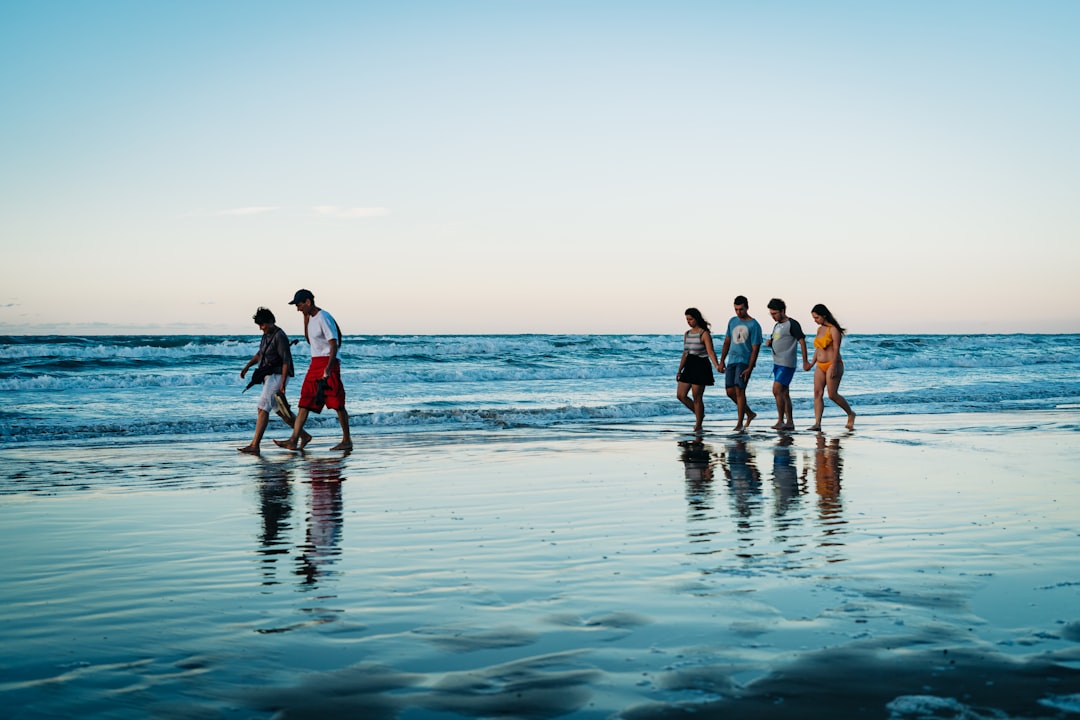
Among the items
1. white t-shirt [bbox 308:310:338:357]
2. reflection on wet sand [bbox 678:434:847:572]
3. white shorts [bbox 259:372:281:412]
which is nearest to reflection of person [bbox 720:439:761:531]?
reflection on wet sand [bbox 678:434:847:572]

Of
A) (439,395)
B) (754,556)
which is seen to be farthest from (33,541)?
(439,395)

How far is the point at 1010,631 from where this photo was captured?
3463 millimetres

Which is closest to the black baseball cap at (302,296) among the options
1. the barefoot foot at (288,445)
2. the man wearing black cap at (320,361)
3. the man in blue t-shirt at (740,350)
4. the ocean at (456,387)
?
the man wearing black cap at (320,361)

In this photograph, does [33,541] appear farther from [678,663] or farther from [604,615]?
[678,663]

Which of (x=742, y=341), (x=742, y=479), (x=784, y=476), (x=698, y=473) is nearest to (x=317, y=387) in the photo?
(x=698, y=473)

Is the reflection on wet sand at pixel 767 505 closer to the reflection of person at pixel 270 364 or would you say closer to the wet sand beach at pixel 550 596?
the wet sand beach at pixel 550 596

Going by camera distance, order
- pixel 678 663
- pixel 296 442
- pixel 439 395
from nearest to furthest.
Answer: pixel 678 663 → pixel 296 442 → pixel 439 395

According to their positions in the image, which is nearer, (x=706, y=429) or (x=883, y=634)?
(x=883, y=634)

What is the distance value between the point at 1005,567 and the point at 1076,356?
154ft

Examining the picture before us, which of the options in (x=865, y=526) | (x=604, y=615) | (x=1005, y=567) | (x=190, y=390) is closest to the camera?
(x=604, y=615)

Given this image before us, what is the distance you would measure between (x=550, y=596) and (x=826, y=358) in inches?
424

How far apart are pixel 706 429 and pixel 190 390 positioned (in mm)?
15524

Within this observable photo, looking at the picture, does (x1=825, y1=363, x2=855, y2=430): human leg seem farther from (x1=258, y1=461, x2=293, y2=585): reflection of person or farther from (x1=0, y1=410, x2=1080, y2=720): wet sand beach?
(x1=258, y1=461, x2=293, y2=585): reflection of person

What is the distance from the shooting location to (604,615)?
3777mm
